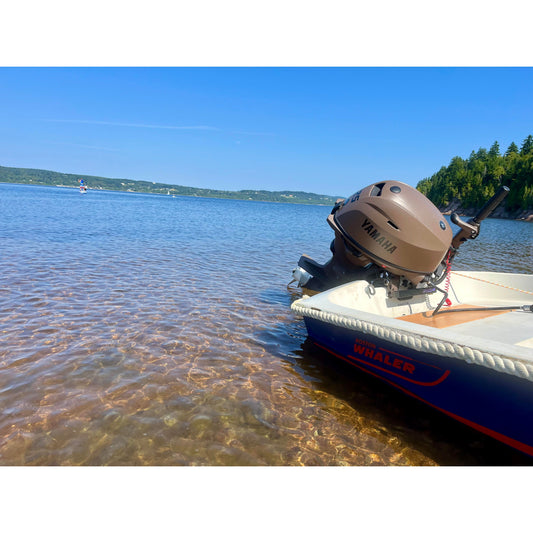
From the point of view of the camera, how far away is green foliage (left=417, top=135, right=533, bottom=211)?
73.8 meters

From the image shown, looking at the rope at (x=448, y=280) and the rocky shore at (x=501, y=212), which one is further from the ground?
the rocky shore at (x=501, y=212)

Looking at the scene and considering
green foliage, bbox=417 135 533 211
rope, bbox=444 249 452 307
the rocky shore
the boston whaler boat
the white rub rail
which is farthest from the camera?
green foliage, bbox=417 135 533 211

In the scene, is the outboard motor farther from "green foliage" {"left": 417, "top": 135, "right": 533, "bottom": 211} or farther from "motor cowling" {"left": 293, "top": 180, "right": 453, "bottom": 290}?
"green foliage" {"left": 417, "top": 135, "right": 533, "bottom": 211}

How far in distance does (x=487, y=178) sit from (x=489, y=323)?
10372cm

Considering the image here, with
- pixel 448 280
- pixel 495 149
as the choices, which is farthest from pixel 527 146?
pixel 448 280

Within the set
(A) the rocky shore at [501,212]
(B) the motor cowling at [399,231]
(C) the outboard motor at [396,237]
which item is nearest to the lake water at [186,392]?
(C) the outboard motor at [396,237]

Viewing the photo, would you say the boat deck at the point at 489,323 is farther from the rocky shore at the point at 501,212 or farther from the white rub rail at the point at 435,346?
the rocky shore at the point at 501,212

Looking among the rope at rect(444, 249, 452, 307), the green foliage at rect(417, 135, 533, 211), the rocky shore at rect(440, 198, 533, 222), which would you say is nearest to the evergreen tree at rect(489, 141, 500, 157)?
the green foliage at rect(417, 135, 533, 211)

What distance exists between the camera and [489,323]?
4.50 m

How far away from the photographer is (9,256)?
9.52 meters

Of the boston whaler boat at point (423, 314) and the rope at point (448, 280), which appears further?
the rope at point (448, 280)

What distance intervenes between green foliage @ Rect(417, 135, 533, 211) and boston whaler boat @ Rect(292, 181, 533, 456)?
82267 mm

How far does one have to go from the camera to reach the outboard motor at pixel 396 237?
434 centimetres
